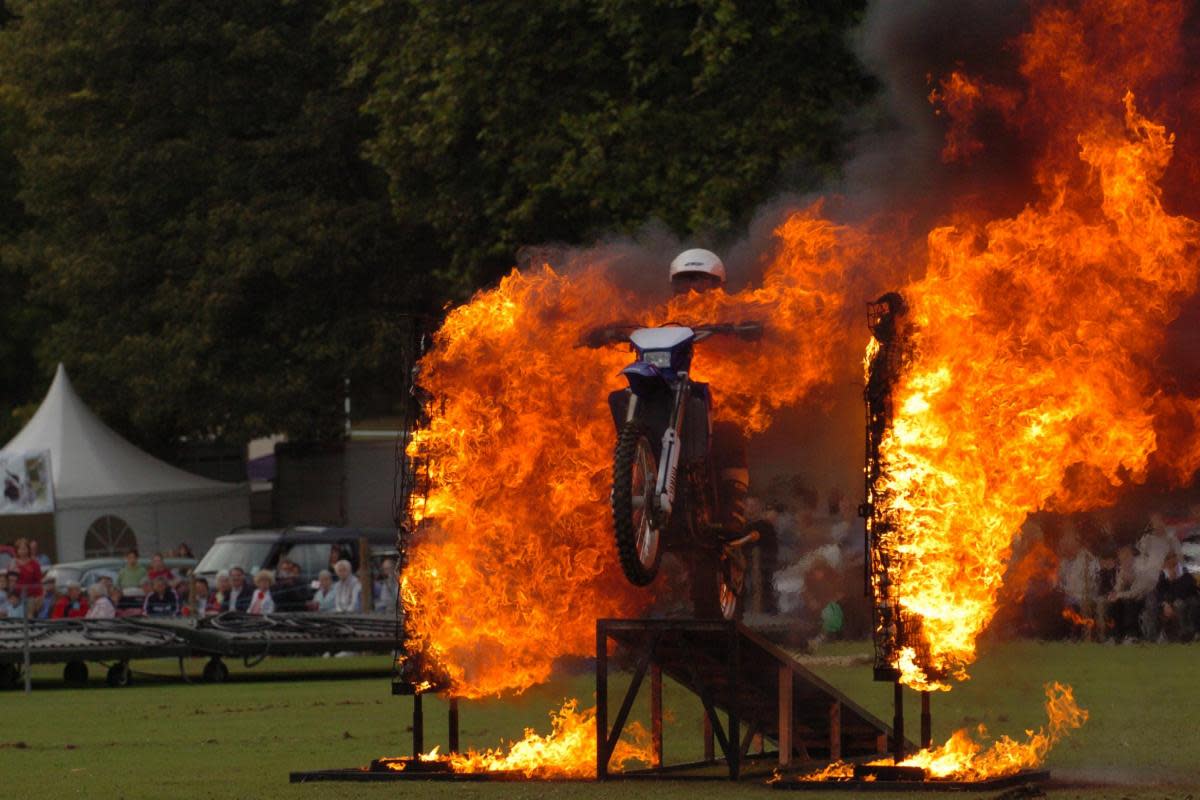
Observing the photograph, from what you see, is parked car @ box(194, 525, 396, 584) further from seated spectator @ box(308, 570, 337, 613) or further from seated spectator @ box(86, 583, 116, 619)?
seated spectator @ box(86, 583, 116, 619)

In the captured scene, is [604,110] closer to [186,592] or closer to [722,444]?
[186,592]

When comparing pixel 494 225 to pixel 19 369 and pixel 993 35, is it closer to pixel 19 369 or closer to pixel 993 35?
pixel 993 35

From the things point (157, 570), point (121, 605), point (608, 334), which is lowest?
point (121, 605)

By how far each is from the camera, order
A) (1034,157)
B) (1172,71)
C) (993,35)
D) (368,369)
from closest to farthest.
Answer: (1034,157)
(1172,71)
(993,35)
(368,369)

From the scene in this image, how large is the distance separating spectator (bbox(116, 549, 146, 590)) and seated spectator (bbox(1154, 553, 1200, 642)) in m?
14.8

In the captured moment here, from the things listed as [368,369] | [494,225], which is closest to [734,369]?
[494,225]

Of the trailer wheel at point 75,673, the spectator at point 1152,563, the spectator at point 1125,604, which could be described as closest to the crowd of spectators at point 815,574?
the spectator at point 1125,604

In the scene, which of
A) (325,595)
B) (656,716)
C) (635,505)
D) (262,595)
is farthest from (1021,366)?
(325,595)

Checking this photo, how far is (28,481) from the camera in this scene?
40.2 m

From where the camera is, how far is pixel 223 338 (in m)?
46.0

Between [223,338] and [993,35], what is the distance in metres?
29.0

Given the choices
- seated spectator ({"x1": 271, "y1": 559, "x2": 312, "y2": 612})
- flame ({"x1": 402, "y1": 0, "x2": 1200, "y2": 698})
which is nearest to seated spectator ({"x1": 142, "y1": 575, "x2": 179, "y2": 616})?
seated spectator ({"x1": 271, "y1": 559, "x2": 312, "y2": 612})

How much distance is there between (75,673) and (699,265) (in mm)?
17592

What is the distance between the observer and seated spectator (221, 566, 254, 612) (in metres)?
33.7
